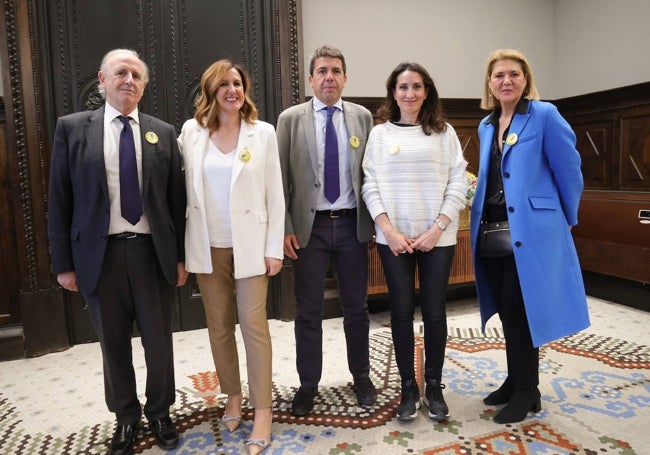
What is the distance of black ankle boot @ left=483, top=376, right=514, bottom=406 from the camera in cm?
246

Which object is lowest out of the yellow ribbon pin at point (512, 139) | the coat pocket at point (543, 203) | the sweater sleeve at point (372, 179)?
the coat pocket at point (543, 203)

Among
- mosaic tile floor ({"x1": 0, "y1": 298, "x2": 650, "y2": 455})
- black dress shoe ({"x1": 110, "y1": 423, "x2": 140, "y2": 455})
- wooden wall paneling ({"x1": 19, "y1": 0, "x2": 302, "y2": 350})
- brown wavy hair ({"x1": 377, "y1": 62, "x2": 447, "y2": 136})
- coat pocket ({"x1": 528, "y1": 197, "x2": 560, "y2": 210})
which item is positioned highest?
wooden wall paneling ({"x1": 19, "y1": 0, "x2": 302, "y2": 350})

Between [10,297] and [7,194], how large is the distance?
2.31 feet

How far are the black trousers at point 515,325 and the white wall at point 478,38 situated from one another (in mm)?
2489

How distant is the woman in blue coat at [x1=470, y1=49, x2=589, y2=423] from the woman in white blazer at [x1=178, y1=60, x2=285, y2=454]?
0.97 meters

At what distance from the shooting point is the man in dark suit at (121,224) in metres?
1.98

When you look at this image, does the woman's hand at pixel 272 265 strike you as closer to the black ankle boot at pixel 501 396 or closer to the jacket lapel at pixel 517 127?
the jacket lapel at pixel 517 127

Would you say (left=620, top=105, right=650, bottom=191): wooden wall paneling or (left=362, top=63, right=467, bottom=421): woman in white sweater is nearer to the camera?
(left=362, top=63, right=467, bottom=421): woman in white sweater

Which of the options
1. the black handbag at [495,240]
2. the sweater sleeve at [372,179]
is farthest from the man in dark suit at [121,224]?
the black handbag at [495,240]

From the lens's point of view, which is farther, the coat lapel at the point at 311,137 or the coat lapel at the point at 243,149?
the coat lapel at the point at 311,137

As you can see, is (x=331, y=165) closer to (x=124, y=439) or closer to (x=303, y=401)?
(x=303, y=401)

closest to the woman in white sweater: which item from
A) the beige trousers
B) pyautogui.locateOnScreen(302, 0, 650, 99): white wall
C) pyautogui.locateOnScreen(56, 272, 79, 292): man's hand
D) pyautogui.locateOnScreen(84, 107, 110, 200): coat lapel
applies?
the beige trousers

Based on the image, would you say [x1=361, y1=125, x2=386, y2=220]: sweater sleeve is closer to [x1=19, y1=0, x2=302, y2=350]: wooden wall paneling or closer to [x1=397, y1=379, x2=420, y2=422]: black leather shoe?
[x1=397, y1=379, x2=420, y2=422]: black leather shoe

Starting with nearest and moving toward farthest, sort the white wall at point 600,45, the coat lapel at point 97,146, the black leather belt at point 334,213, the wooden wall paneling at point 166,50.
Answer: the coat lapel at point 97,146 < the black leather belt at point 334,213 < the wooden wall paneling at point 166,50 < the white wall at point 600,45
